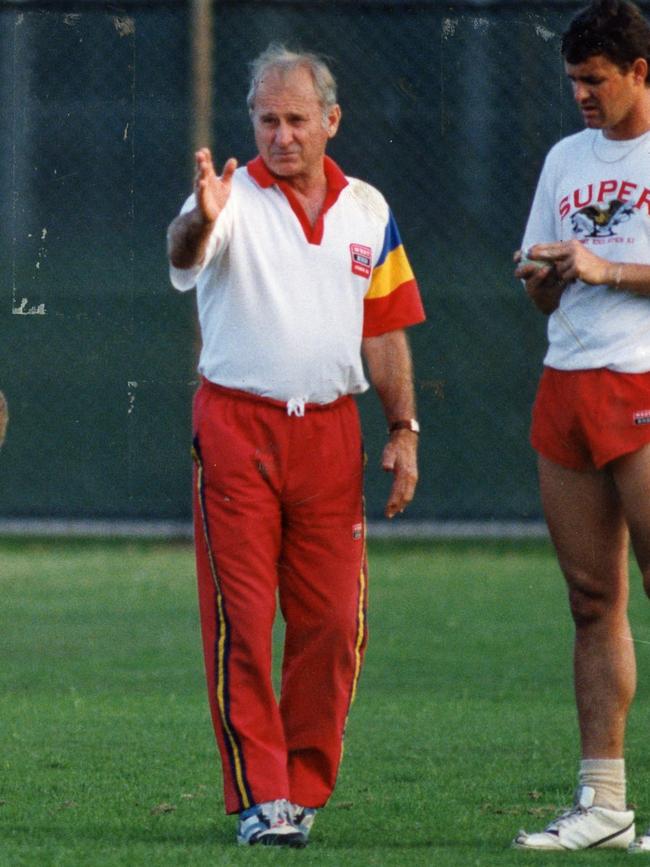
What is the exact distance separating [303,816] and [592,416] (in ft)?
3.59

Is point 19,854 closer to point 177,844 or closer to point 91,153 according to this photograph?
point 177,844

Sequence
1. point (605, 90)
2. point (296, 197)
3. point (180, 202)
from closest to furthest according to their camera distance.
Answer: point (605, 90) < point (296, 197) < point (180, 202)

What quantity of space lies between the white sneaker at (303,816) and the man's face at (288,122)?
4.58 ft

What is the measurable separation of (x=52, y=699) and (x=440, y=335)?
3.94 metres

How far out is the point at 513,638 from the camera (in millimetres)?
6949

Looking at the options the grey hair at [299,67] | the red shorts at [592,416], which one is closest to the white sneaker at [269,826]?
the red shorts at [592,416]

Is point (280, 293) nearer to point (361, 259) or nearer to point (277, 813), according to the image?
point (361, 259)

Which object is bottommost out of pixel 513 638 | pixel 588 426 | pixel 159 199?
pixel 513 638

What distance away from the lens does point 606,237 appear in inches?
150

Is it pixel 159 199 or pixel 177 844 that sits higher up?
pixel 159 199

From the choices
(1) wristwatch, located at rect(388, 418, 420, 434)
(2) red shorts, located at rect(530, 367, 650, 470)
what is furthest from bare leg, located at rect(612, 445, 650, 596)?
(1) wristwatch, located at rect(388, 418, 420, 434)

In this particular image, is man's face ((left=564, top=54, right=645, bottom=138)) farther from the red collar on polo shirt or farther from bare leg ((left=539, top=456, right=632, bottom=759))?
bare leg ((left=539, top=456, right=632, bottom=759))

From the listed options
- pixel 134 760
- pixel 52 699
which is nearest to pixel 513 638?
pixel 52 699

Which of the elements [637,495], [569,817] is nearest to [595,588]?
[637,495]
